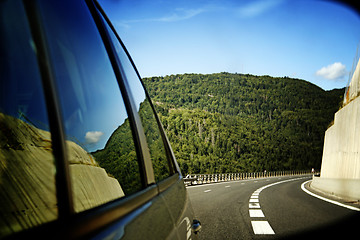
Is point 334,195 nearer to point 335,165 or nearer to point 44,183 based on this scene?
point 335,165

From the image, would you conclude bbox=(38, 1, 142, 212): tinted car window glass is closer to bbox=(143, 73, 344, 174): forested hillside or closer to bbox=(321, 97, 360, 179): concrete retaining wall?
bbox=(321, 97, 360, 179): concrete retaining wall

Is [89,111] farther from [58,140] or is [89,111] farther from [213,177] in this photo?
[213,177]

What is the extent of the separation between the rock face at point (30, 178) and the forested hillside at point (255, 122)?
4251 inches

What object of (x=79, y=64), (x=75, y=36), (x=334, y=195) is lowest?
(x=334, y=195)

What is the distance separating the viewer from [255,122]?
561ft

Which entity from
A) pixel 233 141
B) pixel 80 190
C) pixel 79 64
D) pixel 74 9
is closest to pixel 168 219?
A: pixel 80 190

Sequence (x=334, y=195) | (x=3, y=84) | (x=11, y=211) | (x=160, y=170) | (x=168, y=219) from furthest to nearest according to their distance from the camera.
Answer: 1. (x=334, y=195)
2. (x=160, y=170)
3. (x=168, y=219)
4. (x=3, y=84)
5. (x=11, y=211)

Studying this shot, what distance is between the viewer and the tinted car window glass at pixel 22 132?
3.02 ft

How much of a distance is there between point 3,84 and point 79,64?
55 cm

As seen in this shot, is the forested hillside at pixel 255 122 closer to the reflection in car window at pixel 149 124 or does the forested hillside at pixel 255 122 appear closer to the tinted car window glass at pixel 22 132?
the reflection in car window at pixel 149 124

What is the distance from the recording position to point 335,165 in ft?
65.8

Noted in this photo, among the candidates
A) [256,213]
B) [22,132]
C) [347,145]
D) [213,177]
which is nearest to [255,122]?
[213,177]

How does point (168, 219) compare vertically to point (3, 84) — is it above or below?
below

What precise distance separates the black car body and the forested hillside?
107532 mm
